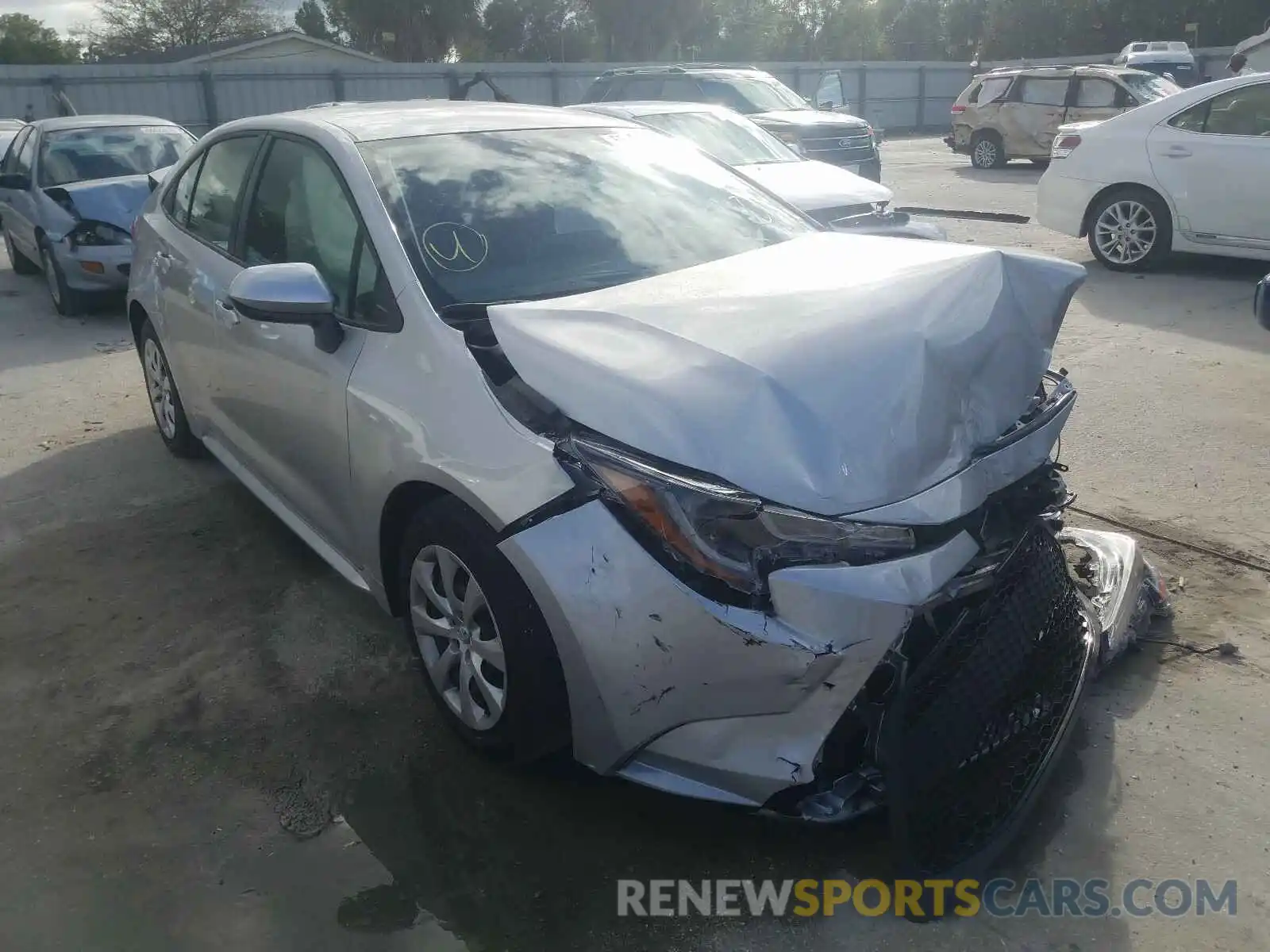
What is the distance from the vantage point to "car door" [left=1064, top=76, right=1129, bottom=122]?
1728 centimetres

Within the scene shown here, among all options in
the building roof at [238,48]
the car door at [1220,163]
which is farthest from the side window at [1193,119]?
the building roof at [238,48]

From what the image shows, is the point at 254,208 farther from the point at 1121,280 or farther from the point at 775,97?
the point at 775,97

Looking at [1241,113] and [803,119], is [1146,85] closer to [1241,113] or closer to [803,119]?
[803,119]

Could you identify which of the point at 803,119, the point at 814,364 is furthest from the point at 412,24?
the point at 814,364

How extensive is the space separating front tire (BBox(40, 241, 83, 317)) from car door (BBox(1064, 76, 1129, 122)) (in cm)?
1505

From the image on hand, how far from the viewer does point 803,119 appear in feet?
40.9

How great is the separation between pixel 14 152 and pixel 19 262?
120 centimetres

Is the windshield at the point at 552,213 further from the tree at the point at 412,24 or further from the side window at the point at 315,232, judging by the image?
the tree at the point at 412,24

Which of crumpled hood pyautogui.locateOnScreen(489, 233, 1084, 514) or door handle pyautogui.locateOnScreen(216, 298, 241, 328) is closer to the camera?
crumpled hood pyautogui.locateOnScreen(489, 233, 1084, 514)

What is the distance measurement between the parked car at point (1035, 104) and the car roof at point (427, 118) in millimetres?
15958

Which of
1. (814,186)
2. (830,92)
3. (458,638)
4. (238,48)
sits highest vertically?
(238,48)

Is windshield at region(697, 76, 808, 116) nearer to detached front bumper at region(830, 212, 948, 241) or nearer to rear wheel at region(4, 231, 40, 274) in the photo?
detached front bumper at region(830, 212, 948, 241)

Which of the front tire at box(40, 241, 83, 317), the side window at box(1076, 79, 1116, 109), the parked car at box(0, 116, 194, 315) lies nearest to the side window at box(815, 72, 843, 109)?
the side window at box(1076, 79, 1116, 109)

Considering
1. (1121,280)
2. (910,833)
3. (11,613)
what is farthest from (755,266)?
(1121,280)
